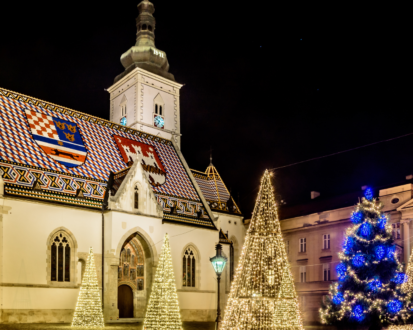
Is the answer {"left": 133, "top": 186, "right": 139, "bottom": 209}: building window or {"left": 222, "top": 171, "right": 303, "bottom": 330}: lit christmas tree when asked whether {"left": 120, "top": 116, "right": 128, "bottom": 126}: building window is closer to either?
{"left": 133, "top": 186, "right": 139, "bottom": 209}: building window

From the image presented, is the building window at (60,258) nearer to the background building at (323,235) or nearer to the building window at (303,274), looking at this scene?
the background building at (323,235)

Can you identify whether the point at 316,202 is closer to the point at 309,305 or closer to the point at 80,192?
the point at 309,305

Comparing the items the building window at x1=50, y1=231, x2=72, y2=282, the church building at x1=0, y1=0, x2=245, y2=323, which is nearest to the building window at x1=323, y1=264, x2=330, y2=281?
the church building at x1=0, y1=0, x2=245, y2=323

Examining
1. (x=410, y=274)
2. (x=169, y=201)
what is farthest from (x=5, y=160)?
(x=410, y=274)

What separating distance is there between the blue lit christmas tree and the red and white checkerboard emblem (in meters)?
15.2

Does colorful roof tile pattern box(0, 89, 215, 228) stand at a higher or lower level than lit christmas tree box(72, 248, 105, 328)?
higher

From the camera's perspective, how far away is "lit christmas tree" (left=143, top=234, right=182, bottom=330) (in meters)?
15.5

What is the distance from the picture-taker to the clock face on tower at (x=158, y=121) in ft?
134

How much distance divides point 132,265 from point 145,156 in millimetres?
7111

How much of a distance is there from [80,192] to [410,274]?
637 inches

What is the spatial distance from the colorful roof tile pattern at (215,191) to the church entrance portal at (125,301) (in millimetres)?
10768

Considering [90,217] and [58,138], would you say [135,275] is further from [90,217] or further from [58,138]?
[58,138]

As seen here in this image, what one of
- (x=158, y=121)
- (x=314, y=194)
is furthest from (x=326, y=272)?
(x=158, y=121)

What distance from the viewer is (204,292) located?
90.8ft
